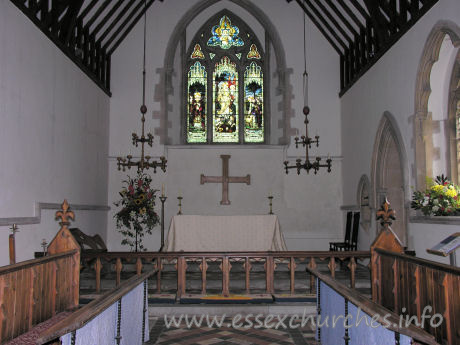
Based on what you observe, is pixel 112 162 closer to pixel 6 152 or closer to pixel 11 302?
pixel 6 152

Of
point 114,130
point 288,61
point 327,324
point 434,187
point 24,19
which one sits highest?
point 288,61

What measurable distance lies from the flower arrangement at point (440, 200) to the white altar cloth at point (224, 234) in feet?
7.98

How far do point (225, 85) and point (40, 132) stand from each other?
18.5ft

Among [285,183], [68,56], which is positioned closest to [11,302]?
[68,56]

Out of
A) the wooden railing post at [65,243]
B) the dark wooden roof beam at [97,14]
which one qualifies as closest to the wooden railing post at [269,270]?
the wooden railing post at [65,243]

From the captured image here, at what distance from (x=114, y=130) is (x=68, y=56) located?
9.10ft

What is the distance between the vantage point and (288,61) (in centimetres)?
1092

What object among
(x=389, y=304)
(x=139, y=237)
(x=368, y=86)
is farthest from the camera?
(x=139, y=237)

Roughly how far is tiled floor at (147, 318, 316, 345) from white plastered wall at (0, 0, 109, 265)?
2.49m

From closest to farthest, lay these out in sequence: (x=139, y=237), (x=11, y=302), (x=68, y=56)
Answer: (x=11, y=302) → (x=68, y=56) → (x=139, y=237)

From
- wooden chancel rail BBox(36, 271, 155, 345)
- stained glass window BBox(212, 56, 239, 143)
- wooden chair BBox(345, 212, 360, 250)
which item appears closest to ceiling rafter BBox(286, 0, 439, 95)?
stained glass window BBox(212, 56, 239, 143)

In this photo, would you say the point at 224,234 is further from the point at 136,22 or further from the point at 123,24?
the point at 136,22

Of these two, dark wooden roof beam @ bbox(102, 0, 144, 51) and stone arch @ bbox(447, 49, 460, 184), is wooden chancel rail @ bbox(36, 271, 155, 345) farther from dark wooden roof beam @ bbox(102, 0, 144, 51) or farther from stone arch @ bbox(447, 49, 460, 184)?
dark wooden roof beam @ bbox(102, 0, 144, 51)

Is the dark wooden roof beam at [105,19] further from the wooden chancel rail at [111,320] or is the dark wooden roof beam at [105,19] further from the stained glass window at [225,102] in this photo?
the wooden chancel rail at [111,320]
